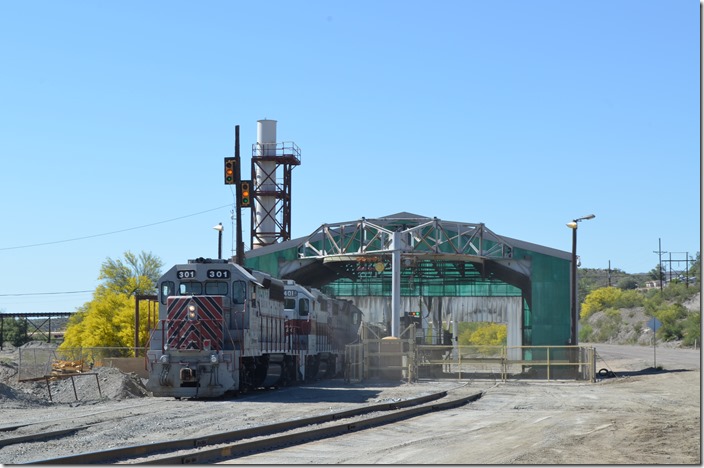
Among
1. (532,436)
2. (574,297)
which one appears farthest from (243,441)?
(574,297)

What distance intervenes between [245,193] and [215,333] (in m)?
7.18

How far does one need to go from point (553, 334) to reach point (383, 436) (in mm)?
30313

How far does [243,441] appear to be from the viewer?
1518 centimetres

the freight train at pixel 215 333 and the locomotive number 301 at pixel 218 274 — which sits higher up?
the locomotive number 301 at pixel 218 274

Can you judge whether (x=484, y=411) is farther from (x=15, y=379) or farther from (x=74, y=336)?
(x=74, y=336)

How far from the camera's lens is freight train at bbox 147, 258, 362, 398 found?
26.3 metres

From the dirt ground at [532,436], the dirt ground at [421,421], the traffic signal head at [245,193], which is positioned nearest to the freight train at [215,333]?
the dirt ground at [421,421]

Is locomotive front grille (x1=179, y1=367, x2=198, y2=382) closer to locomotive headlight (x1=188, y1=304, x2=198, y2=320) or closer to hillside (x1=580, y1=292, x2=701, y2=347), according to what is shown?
locomotive headlight (x1=188, y1=304, x2=198, y2=320)

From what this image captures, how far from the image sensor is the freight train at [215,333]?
86.4ft

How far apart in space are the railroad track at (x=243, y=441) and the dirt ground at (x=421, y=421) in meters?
0.34

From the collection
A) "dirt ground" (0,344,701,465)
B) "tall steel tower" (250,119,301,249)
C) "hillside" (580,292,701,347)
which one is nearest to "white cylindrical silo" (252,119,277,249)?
"tall steel tower" (250,119,301,249)

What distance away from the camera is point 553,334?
45.7 m

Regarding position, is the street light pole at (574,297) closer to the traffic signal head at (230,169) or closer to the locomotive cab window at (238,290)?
the traffic signal head at (230,169)

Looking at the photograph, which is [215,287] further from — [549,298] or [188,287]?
[549,298]
